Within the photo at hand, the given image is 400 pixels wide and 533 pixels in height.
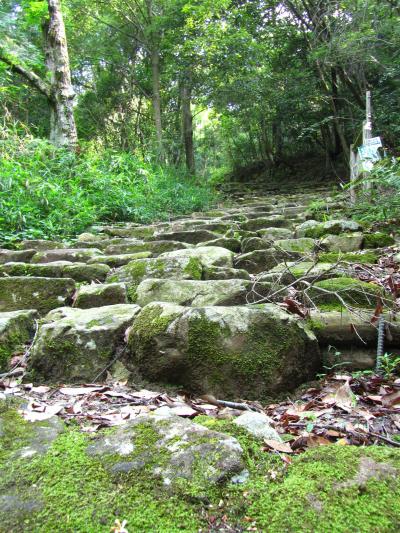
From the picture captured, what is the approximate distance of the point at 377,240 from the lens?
Result: 11.6 ft

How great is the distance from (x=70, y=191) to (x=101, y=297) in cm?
410

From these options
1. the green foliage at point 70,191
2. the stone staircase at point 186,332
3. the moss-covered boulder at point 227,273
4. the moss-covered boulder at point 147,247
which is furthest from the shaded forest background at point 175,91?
the moss-covered boulder at point 227,273

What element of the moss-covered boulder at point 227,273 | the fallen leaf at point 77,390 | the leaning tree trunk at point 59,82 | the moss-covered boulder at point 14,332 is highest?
the leaning tree trunk at point 59,82

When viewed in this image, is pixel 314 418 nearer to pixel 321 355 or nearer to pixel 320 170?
pixel 321 355

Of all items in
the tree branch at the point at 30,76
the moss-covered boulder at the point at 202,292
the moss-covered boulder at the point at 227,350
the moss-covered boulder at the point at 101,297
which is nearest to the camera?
the moss-covered boulder at the point at 227,350

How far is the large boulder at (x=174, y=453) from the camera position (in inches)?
39.7

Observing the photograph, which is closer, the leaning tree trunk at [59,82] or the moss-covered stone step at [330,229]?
the moss-covered stone step at [330,229]

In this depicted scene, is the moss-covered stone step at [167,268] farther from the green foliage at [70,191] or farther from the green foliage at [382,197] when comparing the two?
the green foliage at [70,191]

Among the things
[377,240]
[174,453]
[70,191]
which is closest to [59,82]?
[70,191]

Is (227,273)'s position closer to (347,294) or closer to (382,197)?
(347,294)

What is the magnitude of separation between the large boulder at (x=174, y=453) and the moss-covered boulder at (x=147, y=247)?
2811 millimetres

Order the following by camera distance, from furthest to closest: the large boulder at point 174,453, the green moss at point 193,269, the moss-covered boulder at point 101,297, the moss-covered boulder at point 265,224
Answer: the moss-covered boulder at point 265,224, the green moss at point 193,269, the moss-covered boulder at point 101,297, the large boulder at point 174,453

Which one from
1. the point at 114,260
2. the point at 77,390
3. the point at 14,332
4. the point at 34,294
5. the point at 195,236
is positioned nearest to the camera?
the point at 77,390

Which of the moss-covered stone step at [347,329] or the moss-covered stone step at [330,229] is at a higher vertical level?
the moss-covered stone step at [330,229]
